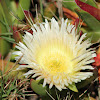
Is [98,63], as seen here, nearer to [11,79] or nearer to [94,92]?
[94,92]

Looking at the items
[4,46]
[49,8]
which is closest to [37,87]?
[4,46]

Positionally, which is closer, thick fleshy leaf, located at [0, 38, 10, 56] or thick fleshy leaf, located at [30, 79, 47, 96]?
thick fleshy leaf, located at [30, 79, 47, 96]

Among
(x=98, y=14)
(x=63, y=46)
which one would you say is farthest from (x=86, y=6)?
(x=63, y=46)

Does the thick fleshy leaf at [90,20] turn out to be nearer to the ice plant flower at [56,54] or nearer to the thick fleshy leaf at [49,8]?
the ice plant flower at [56,54]

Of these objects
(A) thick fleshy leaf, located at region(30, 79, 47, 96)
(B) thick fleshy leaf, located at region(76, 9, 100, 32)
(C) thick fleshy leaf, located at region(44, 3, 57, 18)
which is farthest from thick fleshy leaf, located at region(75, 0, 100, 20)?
(A) thick fleshy leaf, located at region(30, 79, 47, 96)

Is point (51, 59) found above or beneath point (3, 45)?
beneath

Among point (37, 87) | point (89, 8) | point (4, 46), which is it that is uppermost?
point (89, 8)

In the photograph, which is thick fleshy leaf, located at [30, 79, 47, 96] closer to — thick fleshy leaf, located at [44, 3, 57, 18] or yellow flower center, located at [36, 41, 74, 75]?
yellow flower center, located at [36, 41, 74, 75]

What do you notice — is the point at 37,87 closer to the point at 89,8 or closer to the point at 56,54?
the point at 56,54
